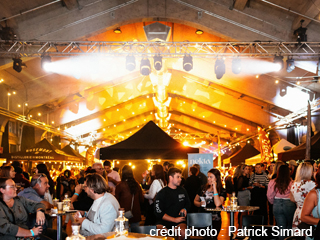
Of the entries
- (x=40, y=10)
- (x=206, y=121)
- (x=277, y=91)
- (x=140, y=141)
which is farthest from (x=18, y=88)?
(x=206, y=121)

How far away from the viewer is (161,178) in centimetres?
611

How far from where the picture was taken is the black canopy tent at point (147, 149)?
6.99 meters

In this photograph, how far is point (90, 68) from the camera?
14.1m

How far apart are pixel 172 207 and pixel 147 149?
→ 270cm

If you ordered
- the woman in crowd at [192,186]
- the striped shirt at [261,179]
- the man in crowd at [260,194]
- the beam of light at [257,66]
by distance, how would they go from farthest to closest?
the beam of light at [257,66] < the striped shirt at [261,179] < the man in crowd at [260,194] < the woman in crowd at [192,186]

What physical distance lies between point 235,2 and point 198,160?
5.14 metres

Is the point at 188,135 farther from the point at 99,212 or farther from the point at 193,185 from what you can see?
the point at 99,212

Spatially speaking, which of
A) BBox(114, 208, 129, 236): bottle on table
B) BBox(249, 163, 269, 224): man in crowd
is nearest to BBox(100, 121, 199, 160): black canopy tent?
BBox(249, 163, 269, 224): man in crowd

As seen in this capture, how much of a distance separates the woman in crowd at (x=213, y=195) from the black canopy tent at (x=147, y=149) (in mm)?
1744

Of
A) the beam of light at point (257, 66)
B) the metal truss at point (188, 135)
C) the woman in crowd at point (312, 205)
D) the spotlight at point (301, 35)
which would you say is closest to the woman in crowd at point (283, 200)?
the woman in crowd at point (312, 205)

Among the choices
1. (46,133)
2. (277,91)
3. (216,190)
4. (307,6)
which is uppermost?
(307,6)

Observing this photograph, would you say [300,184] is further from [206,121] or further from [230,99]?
[206,121]

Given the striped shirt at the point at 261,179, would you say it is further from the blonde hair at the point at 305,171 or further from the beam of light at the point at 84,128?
the beam of light at the point at 84,128

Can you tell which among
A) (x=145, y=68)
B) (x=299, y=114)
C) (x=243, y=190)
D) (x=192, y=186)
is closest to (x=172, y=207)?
(x=192, y=186)
